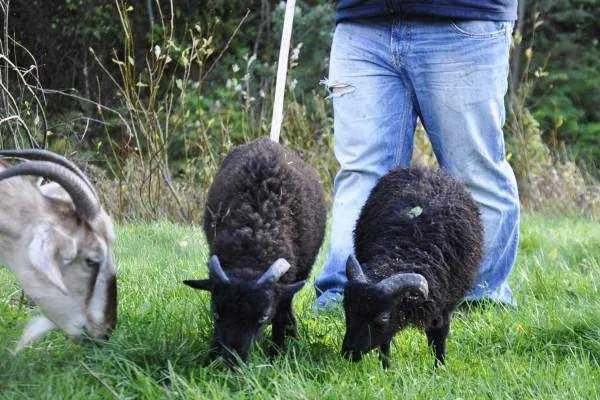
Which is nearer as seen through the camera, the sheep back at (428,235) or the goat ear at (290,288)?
the goat ear at (290,288)

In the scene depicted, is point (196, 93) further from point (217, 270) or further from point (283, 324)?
point (217, 270)

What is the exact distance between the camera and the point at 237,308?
4.26m

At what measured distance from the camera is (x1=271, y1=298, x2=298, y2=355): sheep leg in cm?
477

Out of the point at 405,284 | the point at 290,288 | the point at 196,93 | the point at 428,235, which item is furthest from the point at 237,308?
the point at 196,93

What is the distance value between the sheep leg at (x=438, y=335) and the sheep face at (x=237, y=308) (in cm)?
91

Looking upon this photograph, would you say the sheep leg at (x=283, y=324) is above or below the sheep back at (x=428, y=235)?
below

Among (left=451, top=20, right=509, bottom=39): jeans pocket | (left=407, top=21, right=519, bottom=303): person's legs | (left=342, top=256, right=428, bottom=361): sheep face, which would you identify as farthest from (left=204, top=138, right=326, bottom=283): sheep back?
(left=451, top=20, right=509, bottom=39): jeans pocket

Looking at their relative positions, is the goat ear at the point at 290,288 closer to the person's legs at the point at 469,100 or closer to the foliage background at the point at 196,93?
the person's legs at the point at 469,100

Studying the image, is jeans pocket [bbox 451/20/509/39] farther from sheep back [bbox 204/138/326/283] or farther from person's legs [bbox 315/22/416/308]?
sheep back [bbox 204/138/326/283]

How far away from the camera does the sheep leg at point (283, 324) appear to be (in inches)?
188

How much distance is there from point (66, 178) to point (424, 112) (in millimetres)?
2218

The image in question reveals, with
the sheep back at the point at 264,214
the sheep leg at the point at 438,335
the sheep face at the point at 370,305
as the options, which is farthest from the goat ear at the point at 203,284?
the sheep leg at the point at 438,335

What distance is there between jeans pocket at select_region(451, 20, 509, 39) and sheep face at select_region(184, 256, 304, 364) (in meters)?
1.87

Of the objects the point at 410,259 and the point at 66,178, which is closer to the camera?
the point at 66,178
